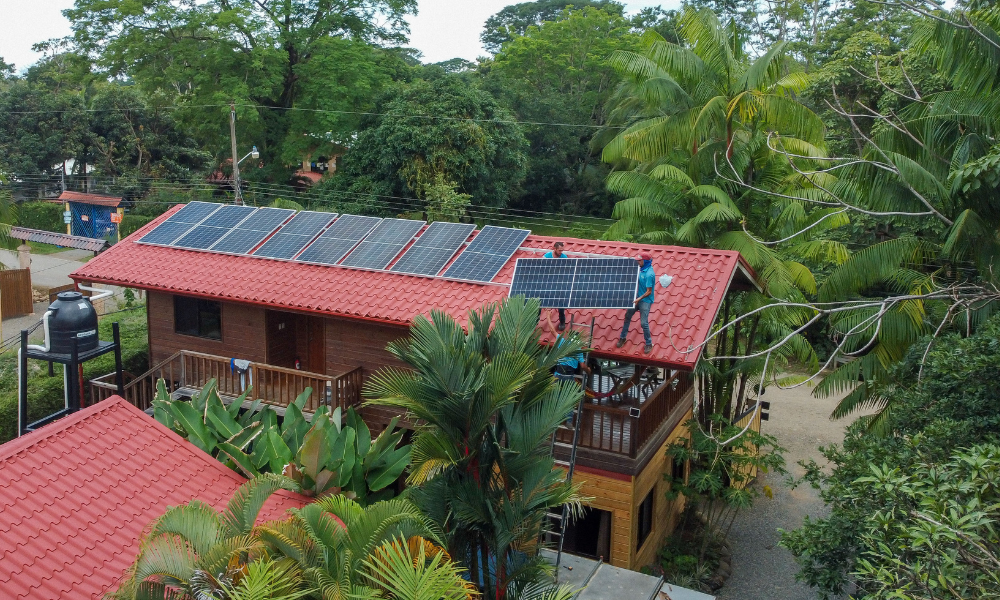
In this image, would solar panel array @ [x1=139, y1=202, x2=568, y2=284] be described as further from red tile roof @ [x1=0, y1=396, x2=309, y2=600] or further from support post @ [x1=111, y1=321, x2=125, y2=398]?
red tile roof @ [x1=0, y1=396, x2=309, y2=600]

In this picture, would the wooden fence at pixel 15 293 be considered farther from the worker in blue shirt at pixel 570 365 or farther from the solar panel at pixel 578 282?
the worker in blue shirt at pixel 570 365

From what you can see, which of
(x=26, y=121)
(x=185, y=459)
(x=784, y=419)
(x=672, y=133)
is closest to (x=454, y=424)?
(x=185, y=459)

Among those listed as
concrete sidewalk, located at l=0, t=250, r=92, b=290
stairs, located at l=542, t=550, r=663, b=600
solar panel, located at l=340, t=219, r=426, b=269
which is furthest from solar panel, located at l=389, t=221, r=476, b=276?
concrete sidewalk, located at l=0, t=250, r=92, b=290

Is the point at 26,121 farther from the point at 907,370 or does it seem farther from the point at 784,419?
the point at 907,370

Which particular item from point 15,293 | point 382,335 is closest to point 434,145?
point 15,293

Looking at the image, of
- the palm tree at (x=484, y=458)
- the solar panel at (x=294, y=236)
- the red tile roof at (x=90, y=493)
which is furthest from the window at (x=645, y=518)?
the solar panel at (x=294, y=236)

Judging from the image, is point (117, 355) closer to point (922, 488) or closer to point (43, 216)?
point (922, 488)
